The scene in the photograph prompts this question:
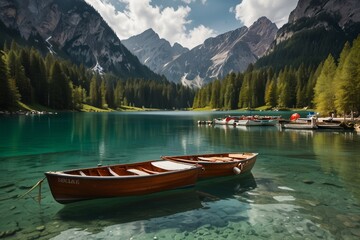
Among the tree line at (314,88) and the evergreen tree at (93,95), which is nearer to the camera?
the tree line at (314,88)

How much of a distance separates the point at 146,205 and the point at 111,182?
253cm

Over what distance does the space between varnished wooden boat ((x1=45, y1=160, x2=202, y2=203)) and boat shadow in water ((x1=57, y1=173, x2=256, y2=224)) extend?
0.59 meters

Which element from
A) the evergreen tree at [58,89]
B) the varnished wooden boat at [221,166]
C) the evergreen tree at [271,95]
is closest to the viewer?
the varnished wooden boat at [221,166]

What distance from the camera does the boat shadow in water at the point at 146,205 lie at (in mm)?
15477

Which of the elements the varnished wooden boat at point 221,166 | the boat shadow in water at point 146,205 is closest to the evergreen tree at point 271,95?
the varnished wooden boat at point 221,166

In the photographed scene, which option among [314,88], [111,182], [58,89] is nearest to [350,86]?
[314,88]

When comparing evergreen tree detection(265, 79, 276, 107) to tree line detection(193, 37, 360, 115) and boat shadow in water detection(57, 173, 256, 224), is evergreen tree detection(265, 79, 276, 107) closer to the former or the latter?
tree line detection(193, 37, 360, 115)

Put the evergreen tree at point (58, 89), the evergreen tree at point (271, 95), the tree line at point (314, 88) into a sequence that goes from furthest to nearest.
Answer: the evergreen tree at point (271, 95) → the evergreen tree at point (58, 89) → the tree line at point (314, 88)

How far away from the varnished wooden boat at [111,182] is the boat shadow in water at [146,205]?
1.95ft

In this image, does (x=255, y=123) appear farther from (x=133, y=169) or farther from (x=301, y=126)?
(x=133, y=169)

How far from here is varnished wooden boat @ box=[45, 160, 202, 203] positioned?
16.1 metres

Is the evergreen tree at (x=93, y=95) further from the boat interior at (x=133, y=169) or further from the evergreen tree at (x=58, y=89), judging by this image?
the boat interior at (x=133, y=169)

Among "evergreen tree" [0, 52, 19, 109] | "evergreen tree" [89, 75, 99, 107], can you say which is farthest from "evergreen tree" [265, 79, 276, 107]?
"evergreen tree" [0, 52, 19, 109]

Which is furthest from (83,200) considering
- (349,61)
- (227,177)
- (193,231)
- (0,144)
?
(349,61)
